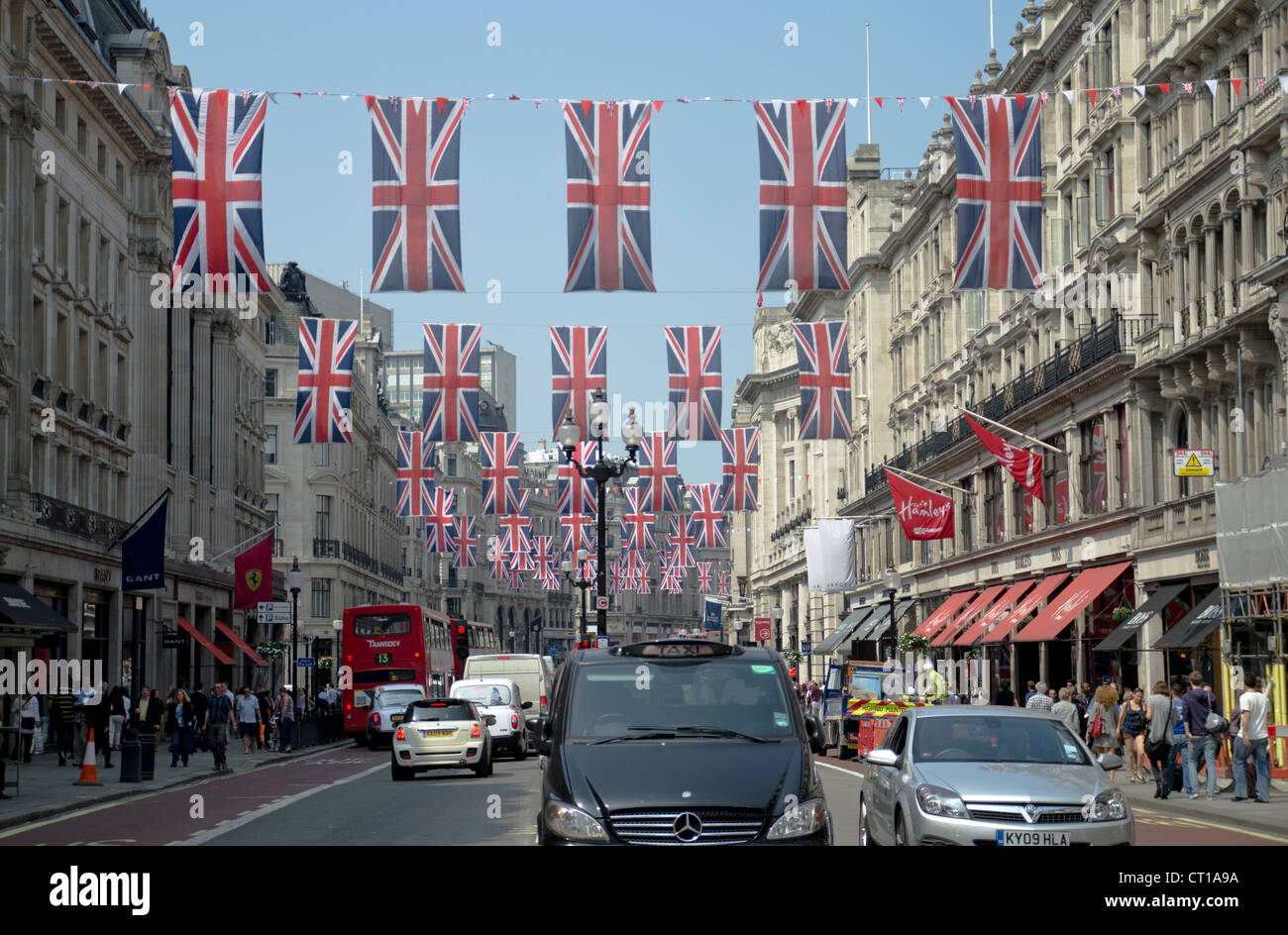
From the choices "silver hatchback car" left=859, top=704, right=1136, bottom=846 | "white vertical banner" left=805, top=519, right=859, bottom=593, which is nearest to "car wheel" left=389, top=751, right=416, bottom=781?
"silver hatchback car" left=859, top=704, right=1136, bottom=846

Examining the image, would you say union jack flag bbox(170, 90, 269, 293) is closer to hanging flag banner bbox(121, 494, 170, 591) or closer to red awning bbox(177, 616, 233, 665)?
hanging flag banner bbox(121, 494, 170, 591)

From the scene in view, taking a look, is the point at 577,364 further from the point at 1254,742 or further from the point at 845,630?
the point at 845,630

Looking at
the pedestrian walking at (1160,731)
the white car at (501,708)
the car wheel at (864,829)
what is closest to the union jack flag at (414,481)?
the white car at (501,708)

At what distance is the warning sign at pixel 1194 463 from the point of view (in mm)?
34781

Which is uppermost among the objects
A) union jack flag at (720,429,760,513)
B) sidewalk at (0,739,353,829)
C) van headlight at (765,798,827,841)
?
union jack flag at (720,429,760,513)

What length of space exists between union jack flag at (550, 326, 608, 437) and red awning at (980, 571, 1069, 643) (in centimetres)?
1456

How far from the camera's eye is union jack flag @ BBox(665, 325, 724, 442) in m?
43.1

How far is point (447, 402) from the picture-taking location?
40.7 meters

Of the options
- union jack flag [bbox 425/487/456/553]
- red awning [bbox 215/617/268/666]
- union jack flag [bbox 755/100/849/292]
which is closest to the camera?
union jack flag [bbox 755/100/849/292]
